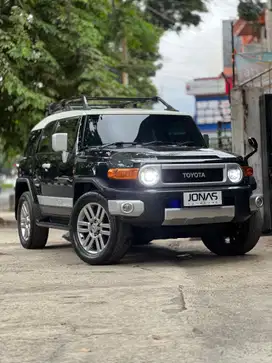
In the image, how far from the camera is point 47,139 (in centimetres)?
1038

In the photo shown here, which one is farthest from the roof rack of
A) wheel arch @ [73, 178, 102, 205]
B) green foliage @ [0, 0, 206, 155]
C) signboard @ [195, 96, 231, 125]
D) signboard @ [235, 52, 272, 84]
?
signboard @ [195, 96, 231, 125]

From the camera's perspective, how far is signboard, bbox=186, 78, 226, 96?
184 feet

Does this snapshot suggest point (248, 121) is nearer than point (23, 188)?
No

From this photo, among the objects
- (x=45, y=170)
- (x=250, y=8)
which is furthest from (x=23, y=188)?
(x=250, y=8)

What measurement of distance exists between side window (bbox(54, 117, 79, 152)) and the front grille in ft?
5.36

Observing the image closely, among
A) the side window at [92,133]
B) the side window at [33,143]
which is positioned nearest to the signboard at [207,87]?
the side window at [33,143]

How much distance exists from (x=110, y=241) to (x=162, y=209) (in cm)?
67

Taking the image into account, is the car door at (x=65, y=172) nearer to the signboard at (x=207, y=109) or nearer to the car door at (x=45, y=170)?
the car door at (x=45, y=170)

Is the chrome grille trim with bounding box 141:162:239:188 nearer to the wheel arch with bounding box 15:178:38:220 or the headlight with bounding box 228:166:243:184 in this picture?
the headlight with bounding box 228:166:243:184

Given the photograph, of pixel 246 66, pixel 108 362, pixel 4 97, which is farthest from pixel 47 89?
pixel 108 362

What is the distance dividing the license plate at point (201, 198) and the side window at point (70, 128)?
1.89 m

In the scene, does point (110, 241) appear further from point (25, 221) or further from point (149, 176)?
point (25, 221)

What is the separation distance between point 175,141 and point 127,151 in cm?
129

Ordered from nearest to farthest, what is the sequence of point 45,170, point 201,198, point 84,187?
1. point 201,198
2. point 84,187
3. point 45,170
